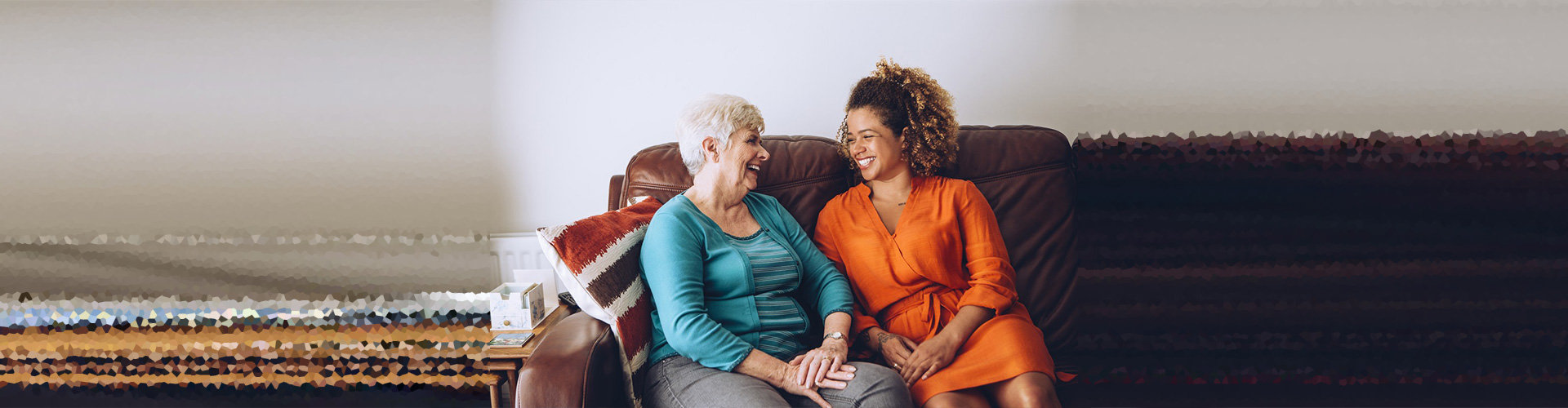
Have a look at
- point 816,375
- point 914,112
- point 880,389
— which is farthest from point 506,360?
point 914,112

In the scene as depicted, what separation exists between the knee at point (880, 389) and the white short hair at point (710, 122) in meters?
0.53

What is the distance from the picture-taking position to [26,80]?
1.50m

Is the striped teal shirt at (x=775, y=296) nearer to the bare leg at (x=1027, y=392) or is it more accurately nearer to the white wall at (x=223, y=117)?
the bare leg at (x=1027, y=392)

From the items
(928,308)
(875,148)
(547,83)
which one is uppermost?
(547,83)

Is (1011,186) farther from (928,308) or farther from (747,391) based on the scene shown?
(747,391)

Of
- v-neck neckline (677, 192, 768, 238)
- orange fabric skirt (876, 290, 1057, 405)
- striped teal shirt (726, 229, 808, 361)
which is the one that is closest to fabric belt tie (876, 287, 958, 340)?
orange fabric skirt (876, 290, 1057, 405)

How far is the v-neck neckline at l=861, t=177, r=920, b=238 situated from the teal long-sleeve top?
0.47ft

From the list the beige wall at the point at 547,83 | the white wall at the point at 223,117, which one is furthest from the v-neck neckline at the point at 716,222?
the white wall at the point at 223,117

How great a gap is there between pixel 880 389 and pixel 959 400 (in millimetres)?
176

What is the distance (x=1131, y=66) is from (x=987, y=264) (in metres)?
0.85

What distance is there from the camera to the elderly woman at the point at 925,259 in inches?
→ 49.6

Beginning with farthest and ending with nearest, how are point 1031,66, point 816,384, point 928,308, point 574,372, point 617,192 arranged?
point 1031,66, point 617,192, point 928,308, point 816,384, point 574,372

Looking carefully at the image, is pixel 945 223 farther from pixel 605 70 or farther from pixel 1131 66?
pixel 605 70

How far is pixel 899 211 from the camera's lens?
58.8 inches
